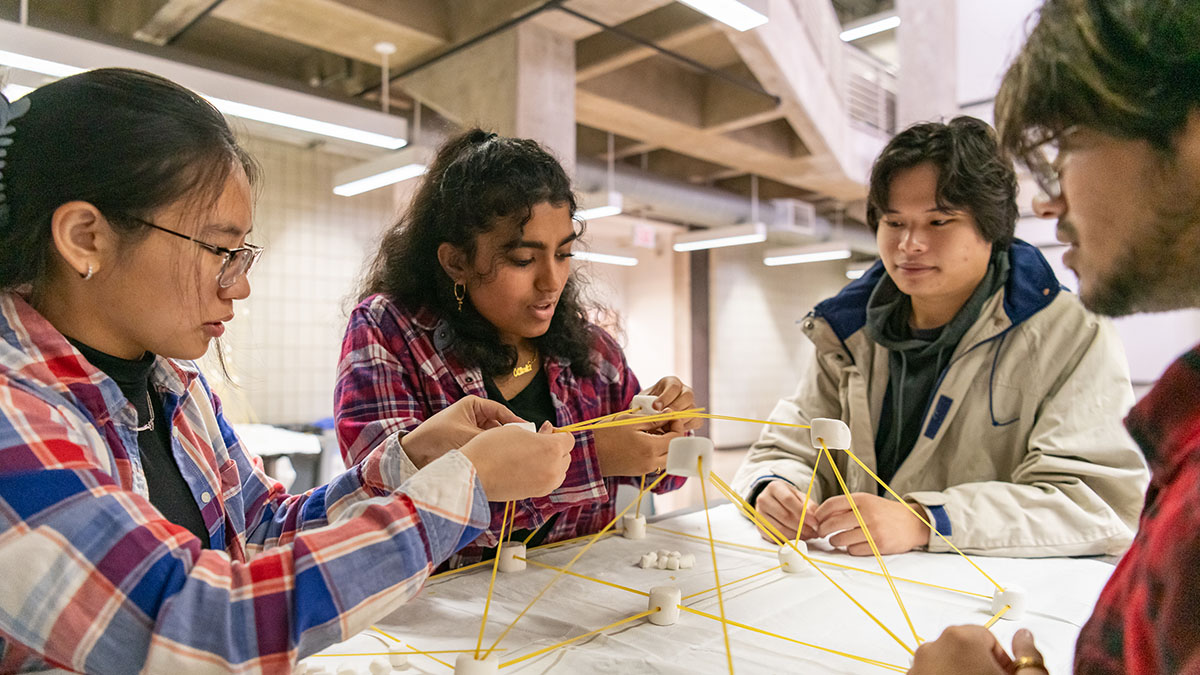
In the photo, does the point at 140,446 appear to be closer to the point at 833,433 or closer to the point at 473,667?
the point at 473,667

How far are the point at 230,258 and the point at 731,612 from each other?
0.84 m

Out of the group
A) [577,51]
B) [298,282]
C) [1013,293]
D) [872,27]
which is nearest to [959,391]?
[1013,293]

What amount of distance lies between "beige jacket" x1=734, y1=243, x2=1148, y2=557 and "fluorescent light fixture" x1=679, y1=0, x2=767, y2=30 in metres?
1.16

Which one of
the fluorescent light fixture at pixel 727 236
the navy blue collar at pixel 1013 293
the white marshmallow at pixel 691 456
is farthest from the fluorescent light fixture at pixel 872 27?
the white marshmallow at pixel 691 456

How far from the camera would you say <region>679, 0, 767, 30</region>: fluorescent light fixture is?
2469 mm

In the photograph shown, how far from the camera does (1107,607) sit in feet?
2.01

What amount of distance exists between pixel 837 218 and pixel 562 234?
8.44 m

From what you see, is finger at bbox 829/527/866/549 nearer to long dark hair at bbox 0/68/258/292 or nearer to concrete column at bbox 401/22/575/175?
long dark hair at bbox 0/68/258/292

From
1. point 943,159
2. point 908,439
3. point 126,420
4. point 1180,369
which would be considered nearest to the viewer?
point 1180,369

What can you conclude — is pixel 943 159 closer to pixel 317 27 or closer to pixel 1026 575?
pixel 1026 575

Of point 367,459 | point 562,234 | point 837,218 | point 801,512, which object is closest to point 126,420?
point 367,459

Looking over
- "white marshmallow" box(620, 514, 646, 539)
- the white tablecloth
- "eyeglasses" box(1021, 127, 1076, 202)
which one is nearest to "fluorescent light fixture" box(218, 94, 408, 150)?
"white marshmallow" box(620, 514, 646, 539)

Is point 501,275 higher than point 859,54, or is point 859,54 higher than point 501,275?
point 859,54

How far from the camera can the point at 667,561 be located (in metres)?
1.32
